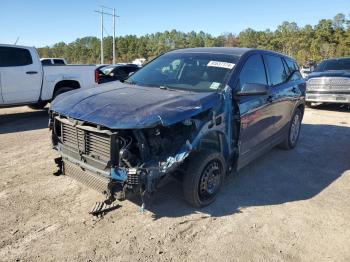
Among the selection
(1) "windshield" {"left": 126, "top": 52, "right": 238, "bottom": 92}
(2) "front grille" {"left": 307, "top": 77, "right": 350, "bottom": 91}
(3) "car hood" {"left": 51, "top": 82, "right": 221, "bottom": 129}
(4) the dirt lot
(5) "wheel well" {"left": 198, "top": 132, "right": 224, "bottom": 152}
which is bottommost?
(4) the dirt lot

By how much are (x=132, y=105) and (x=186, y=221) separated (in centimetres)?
144

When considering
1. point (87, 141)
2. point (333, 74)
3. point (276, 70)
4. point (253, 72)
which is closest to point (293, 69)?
point (276, 70)

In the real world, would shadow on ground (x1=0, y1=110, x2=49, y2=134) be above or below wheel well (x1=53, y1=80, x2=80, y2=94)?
below

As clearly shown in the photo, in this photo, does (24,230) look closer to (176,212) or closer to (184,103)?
(176,212)

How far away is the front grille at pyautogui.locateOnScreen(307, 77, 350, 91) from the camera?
37.4 feet


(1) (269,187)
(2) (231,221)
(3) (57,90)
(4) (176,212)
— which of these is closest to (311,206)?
(1) (269,187)

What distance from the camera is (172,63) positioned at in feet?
16.8

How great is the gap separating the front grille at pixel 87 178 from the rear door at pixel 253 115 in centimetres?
195

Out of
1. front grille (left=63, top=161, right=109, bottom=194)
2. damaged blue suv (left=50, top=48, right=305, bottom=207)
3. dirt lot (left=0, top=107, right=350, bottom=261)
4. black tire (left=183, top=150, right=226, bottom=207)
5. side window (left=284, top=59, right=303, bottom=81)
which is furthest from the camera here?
side window (left=284, top=59, right=303, bottom=81)

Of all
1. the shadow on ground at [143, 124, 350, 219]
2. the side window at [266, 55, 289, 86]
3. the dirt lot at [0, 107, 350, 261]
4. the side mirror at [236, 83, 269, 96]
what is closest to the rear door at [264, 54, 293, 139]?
the side window at [266, 55, 289, 86]

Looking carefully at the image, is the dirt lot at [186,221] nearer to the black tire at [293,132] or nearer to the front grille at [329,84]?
the black tire at [293,132]

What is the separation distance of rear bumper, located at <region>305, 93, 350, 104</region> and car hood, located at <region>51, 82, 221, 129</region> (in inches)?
348

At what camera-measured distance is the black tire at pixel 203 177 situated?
3938 mm

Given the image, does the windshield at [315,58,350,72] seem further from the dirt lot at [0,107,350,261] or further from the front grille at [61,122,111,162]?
the front grille at [61,122,111,162]
